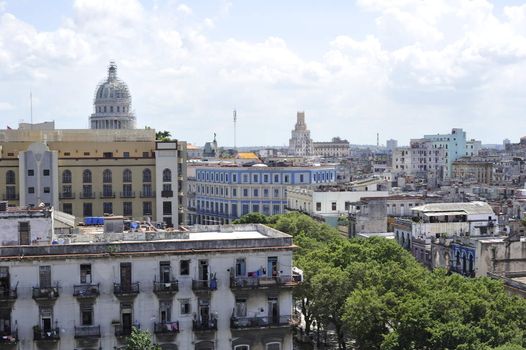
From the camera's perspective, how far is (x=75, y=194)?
92625 millimetres

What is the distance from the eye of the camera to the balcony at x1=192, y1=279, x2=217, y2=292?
155ft

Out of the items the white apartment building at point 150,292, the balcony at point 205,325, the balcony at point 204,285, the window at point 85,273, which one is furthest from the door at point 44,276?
the balcony at point 205,325

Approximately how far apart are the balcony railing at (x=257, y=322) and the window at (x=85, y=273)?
8.35 metres

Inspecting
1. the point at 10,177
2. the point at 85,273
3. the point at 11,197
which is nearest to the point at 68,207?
the point at 11,197

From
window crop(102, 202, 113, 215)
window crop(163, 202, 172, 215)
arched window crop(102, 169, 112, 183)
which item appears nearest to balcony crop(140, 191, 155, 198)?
window crop(163, 202, 172, 215)

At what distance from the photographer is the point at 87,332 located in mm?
45875

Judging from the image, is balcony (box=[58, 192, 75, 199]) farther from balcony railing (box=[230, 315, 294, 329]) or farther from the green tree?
the green tree

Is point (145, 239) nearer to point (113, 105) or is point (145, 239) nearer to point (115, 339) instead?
point (115, 339)

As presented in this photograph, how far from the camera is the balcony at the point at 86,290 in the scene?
150 ft

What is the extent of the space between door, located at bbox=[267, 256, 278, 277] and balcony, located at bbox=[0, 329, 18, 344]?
14.3 metres

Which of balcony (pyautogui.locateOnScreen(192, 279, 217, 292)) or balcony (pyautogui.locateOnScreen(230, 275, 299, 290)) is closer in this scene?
balcony (pyautogui.locateOnScreen(192, 279, 217, 292))

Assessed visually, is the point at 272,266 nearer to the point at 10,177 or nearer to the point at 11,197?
the point at 11,197

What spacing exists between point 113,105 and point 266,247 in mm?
151501

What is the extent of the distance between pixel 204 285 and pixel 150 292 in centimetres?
307
